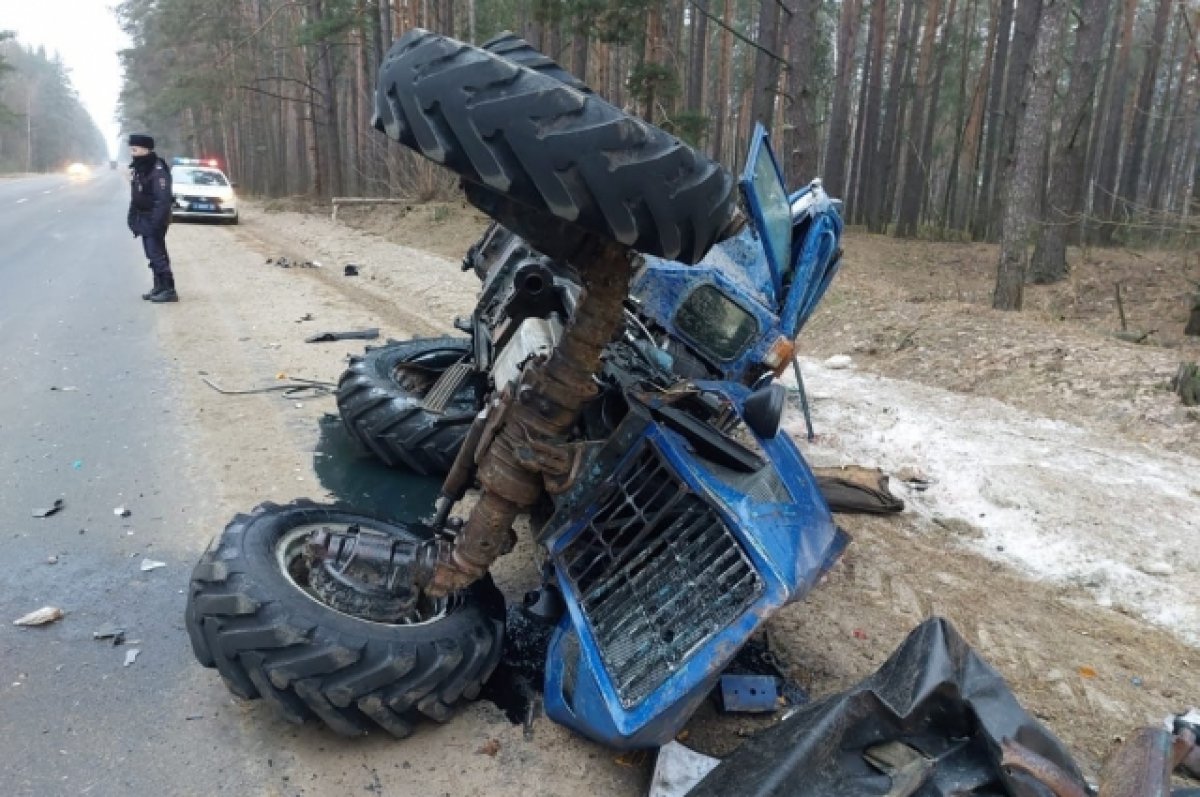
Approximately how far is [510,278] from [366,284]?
314 inches

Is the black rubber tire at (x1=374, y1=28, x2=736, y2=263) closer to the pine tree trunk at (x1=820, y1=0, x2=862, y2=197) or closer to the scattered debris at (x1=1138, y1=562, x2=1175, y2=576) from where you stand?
the scattered debris at (x1=1138, y1=562, x2=1175, y2=576)

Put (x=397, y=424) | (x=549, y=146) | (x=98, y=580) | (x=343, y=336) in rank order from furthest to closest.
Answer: (x=343, y=336), (x=397, y=424), (x=98, y=580), (x=549, y=146)

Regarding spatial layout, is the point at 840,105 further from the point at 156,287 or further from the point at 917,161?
the point at 156,287

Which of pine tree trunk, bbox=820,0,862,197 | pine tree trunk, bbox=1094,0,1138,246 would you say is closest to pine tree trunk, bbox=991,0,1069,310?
pine tree trunk, bbox=820,0,862,197

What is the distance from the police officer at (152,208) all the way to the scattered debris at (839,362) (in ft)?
25.4

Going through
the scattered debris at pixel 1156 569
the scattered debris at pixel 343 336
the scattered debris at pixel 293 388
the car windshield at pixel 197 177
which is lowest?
the scattered debris at pixel 1156 569

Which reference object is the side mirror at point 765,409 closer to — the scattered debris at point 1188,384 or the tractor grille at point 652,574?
the tractor grille at point 652,574

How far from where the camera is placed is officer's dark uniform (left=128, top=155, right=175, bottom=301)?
1005 cm

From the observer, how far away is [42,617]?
3.30 metres

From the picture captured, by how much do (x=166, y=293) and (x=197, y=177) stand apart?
14.3m

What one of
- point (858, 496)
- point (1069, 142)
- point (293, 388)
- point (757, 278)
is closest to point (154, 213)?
point (293, 388)

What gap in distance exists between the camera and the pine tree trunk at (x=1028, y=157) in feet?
32.8

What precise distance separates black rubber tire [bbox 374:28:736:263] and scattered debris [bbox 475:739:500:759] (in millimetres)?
1740

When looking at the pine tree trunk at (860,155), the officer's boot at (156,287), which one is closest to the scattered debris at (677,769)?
the officer's boot at (156,287)
